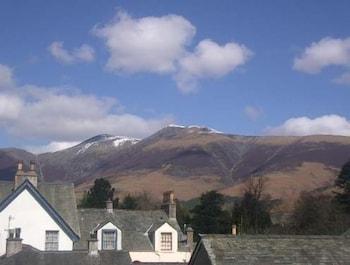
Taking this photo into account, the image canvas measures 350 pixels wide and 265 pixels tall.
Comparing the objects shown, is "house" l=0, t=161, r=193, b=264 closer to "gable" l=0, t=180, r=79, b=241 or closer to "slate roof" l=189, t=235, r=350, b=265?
"gable" l=0, t=180, r=79, b=241

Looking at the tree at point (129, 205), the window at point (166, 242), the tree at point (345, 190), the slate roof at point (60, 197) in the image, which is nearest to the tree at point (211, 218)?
the tree at point (345, 190)

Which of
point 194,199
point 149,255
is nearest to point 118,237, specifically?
point 149,255

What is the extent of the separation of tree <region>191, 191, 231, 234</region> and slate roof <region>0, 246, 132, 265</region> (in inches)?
1858

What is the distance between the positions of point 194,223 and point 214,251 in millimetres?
56076

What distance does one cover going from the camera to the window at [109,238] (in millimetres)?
50812

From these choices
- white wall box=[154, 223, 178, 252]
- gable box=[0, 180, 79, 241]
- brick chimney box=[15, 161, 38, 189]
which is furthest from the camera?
white wall box=[154, 223, 178, 252]

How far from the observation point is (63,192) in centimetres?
5044

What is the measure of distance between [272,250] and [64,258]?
1216cm

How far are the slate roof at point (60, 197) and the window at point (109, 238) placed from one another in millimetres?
3210

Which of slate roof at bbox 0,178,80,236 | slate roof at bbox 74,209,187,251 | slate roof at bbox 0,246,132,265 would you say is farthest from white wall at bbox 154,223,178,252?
slate roof at bbox 0,246,132,265

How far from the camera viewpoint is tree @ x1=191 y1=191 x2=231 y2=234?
270ft

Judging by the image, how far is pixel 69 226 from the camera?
47.4 meters

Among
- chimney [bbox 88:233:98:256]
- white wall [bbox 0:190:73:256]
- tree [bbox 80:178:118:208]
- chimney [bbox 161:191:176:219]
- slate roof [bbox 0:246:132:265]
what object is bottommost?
slate roof [bbox 0:246:132:265]

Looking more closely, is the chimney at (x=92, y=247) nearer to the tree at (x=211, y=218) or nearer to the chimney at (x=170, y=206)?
the chimney at (x=170, y=206)
